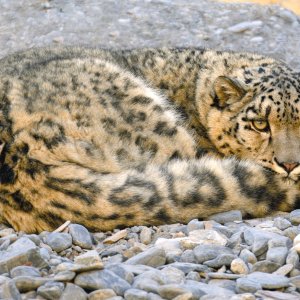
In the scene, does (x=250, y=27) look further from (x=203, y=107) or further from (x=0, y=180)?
(x=0, y=180)

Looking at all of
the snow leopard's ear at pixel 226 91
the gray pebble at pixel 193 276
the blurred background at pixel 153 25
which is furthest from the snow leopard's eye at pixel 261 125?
Answer: the blurred background at pixel 153 25

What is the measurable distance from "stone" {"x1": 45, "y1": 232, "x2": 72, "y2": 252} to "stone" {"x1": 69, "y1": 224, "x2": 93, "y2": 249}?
3cm

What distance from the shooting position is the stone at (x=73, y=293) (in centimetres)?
322

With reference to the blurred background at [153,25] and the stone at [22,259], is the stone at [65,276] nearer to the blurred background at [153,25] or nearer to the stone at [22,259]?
the stone at [22,259]

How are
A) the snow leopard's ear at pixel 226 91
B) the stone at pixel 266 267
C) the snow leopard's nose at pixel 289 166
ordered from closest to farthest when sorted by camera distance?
the stone at pixel 266 267 < the snow leopard's nose at pixel 289 166 < the snow leopard's ear at pixel 226 91

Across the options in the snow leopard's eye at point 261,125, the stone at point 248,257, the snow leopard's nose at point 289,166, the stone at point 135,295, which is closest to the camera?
the stone at point 135,295

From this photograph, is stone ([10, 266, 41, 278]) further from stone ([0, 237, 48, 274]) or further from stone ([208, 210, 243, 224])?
stone ([208, 210, 243, 224])

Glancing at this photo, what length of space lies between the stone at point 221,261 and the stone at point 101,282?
0.51 m

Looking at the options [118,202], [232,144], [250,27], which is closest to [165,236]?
[118,202]

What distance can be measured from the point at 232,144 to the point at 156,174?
1.13m

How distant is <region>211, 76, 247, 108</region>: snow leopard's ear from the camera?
5.48m

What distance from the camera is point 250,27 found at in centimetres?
969

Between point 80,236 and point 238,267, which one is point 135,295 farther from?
point 80,236

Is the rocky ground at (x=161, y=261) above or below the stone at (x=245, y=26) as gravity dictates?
above
